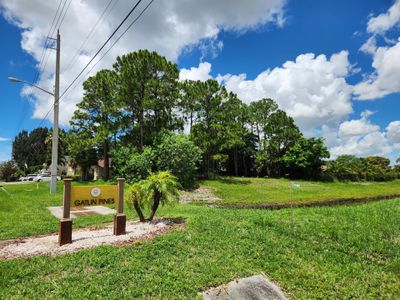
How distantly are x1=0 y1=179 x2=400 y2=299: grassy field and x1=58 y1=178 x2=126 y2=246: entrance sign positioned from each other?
1079 mm

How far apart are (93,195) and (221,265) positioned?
4.00 meters

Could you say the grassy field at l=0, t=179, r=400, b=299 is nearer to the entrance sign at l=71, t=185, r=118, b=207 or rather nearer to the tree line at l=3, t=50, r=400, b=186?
the entrance sign at l=71, t=185, r=118, b=207

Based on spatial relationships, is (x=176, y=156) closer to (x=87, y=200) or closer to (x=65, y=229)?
(x=87, y=200)

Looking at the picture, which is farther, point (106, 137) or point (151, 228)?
point (106, 137)

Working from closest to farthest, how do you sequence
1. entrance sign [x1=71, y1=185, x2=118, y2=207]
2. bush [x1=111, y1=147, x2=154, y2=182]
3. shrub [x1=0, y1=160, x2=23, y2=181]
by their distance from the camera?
entrance sign [x1=71, y1=185, x2=118, y2=207] < bush [x1=111, y1=147, x2=154, y2=182] < shrub [x1=0, y1=160, x2=23, y2=181]

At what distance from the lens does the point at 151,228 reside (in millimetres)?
8094

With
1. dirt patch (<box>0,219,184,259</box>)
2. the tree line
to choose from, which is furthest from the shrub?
dirt patch (<box>0,219,184,259</box>)

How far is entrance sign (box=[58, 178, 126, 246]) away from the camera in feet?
22.2

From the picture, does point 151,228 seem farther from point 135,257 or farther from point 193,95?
point 193,95

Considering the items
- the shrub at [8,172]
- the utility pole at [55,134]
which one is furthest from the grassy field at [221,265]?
the shrub at [8,172]

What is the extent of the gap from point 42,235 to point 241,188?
70.8 feet

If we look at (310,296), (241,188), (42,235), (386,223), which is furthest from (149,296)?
(241,188)

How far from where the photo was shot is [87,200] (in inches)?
294

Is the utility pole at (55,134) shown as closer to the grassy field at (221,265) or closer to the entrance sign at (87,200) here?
the grassy field at (221,265)
